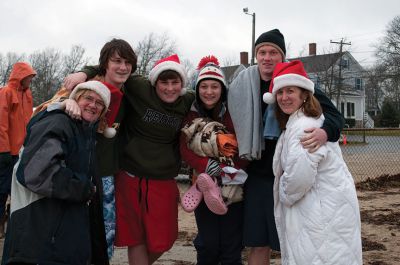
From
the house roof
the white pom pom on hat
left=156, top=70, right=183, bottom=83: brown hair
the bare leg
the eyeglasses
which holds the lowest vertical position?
the bare leg

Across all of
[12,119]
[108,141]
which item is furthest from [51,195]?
[12,119]

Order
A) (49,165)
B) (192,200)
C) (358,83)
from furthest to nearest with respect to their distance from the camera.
Answer: 1. (358,83)
2. (192,200)
3. (49,165)

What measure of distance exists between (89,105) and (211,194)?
45.2 inches

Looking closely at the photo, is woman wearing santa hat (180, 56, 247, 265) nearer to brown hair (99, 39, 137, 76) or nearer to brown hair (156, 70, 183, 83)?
brown hair (156, 70, 183, 83)

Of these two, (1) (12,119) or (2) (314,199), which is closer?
(2) (314,199)

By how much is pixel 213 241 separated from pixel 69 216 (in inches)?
50.7

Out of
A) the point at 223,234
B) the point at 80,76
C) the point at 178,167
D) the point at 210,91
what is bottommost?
the point at 223,234

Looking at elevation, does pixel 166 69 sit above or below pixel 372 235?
above

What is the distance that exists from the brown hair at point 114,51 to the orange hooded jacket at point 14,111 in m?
3.01

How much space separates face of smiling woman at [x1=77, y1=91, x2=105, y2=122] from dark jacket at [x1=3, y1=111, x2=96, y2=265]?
0.13 metres

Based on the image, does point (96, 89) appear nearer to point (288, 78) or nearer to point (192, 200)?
point (192, 200)

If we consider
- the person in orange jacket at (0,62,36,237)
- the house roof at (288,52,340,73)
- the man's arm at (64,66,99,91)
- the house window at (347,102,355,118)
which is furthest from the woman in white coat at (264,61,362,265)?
the house window at (347,102,355,118)

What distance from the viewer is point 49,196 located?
2.78 metres

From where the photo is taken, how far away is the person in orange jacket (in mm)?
5992
